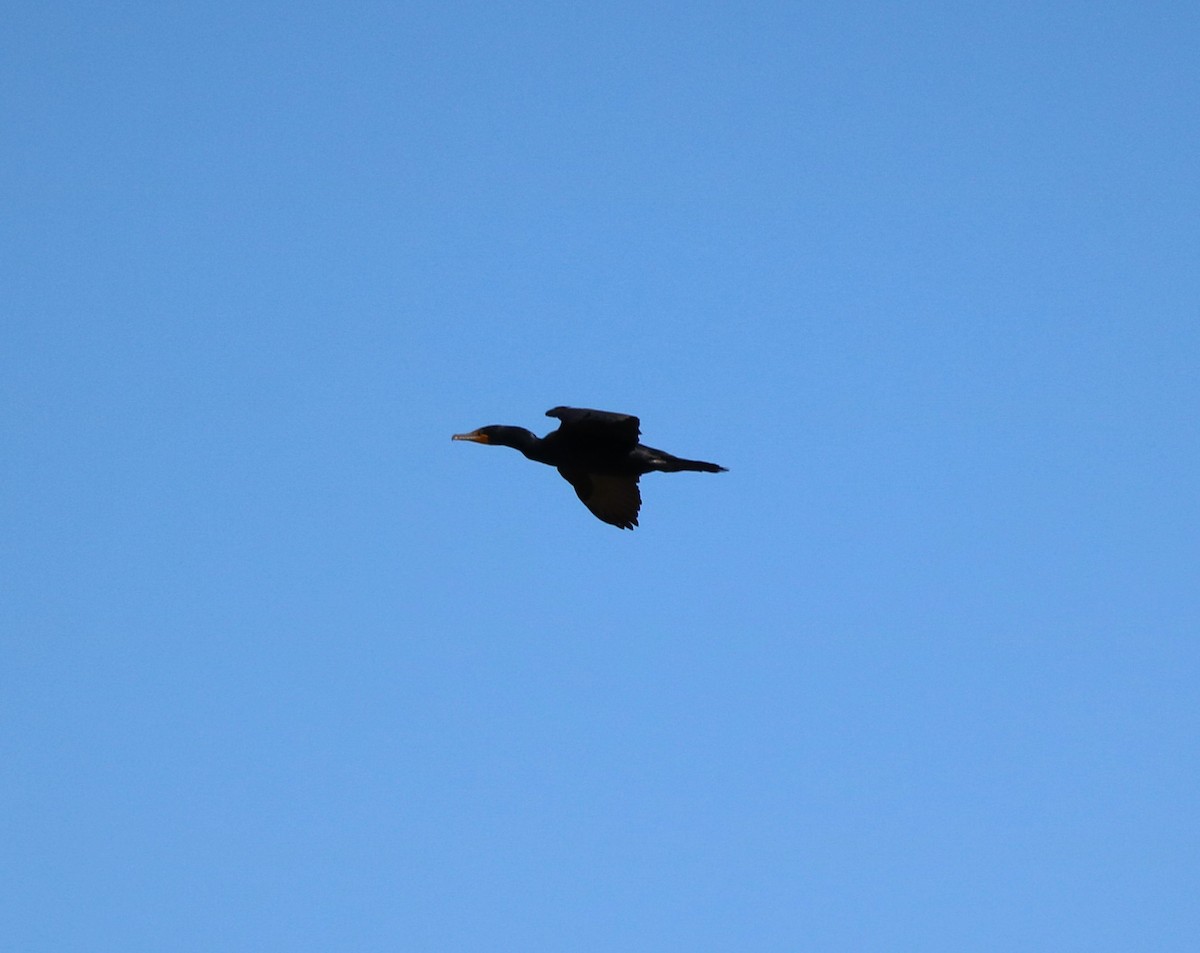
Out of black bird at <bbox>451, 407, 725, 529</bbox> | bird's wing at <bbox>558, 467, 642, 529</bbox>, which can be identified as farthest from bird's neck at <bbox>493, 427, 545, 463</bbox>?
bird's wing at <bbox>558, 467, 642, 529</bbox>

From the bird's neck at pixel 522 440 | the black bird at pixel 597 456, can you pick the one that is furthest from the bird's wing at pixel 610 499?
the bird's neck at pixel 522 440

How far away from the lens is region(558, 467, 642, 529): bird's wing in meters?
29.5

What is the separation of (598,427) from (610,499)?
2.69m

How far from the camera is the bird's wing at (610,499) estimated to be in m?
29.5

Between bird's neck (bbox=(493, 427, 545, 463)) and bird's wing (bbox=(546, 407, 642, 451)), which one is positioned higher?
bird's neck (bbox=(493, 427, 545, 463))

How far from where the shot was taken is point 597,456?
28.4m

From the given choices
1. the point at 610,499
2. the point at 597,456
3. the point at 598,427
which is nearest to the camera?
the point at 598,427

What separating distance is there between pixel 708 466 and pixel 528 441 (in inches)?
109

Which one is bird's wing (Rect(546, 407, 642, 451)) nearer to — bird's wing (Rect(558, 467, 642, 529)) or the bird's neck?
the bird's neck

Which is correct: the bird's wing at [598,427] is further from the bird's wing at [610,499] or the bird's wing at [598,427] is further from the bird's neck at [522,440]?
the bird's wing at [610,499]

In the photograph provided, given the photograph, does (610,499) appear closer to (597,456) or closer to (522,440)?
(597,456)

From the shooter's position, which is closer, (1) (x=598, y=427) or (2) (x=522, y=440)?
(1) (x=598, y=427)

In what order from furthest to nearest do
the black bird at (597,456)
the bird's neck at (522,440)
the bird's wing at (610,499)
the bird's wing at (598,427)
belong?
the bird's wing at (610,499) < the bird's neck at (522,440) < the black bird at (597,456) < the bird's wing at (598,427)

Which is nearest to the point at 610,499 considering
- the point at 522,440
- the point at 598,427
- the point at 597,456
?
the point at 597,456
